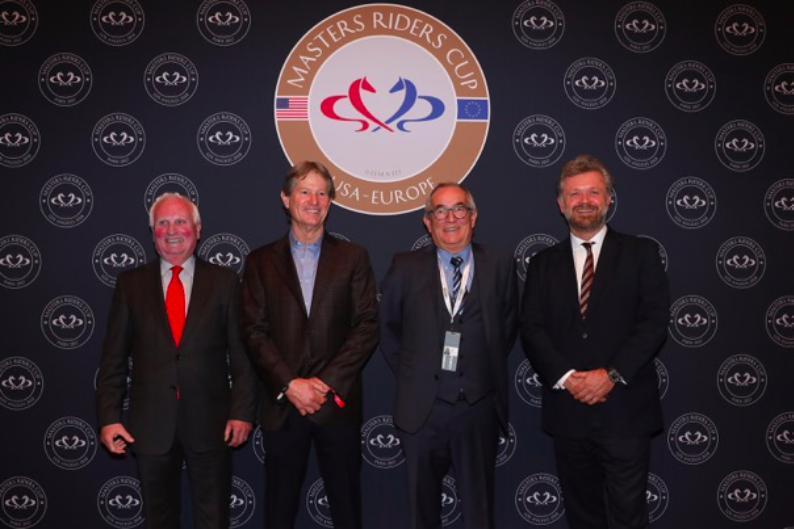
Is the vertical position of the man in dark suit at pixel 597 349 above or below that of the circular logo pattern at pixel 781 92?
below

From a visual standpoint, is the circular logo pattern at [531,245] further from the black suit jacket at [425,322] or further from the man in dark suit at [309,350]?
the man in dark suit at [309,350]

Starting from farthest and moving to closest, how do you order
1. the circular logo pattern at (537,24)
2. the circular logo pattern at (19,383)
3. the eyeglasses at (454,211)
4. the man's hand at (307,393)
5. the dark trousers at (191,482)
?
the circular logo pattern at (537,24), the circular logo pattern at (19,383), the eyeglasses at (454,211), the dark trousers at (191,482), the man's hand at (307,393)

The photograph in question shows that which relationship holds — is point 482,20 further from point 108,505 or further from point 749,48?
point 108,505

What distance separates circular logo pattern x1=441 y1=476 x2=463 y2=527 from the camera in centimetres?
375

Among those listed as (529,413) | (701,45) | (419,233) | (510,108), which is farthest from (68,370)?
(701,45)

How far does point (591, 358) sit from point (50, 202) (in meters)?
3.03

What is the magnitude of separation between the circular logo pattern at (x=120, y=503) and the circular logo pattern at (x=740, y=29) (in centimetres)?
423

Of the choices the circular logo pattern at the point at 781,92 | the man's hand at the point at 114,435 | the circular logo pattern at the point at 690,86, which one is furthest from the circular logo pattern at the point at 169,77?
the circular logo pattern at the point at 781,92

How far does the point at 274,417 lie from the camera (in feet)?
9.87

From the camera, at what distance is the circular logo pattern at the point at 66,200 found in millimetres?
3715

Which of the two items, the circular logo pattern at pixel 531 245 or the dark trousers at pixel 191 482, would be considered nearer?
the dark trousers at pixel 191 482

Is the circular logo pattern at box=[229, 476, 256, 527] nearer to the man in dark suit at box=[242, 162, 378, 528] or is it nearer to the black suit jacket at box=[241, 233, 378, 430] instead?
the man in dark suit at box=[242, 162, 378, 528]

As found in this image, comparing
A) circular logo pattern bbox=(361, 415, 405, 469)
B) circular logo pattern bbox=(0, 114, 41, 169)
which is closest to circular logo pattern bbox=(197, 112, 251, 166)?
circular logo pattern bbox=(0, 114, 41, 169)

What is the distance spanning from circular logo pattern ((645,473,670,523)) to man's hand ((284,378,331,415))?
2.09m
